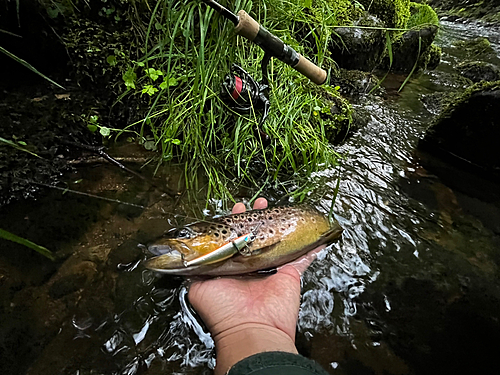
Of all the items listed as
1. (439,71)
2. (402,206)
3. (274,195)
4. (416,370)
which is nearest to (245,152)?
(274,195)

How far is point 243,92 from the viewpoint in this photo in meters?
2.55

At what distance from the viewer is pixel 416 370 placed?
1846 millimetres

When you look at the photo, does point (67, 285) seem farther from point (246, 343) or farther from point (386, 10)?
point (386, 10)

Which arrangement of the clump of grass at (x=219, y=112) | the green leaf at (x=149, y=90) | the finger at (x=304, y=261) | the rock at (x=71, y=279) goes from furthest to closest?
the green leaf at (x=149, y=90)
the clump of grass at (x=219, y=112)
the finger at (x=304, y=261)
the rock at (x=71, y=279)

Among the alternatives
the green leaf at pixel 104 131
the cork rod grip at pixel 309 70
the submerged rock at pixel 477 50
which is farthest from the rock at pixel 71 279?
the submerged rock at pixel 477 50

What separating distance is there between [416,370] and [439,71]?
7264mm

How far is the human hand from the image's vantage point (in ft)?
5.25

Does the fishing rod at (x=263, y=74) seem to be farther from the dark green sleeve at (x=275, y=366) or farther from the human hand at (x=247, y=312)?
the dark green sleeve at (x=275, y=366)

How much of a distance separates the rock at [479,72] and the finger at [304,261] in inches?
267

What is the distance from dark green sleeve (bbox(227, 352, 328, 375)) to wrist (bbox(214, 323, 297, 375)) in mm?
221

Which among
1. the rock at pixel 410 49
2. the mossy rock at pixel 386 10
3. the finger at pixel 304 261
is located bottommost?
the finger at pixel 304 261

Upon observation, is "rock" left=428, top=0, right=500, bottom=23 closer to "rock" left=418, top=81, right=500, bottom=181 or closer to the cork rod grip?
"rock" left=418, top=81, right=500, bottom=181

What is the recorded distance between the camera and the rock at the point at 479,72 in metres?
6.73

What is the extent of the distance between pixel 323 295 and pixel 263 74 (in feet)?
5.54
